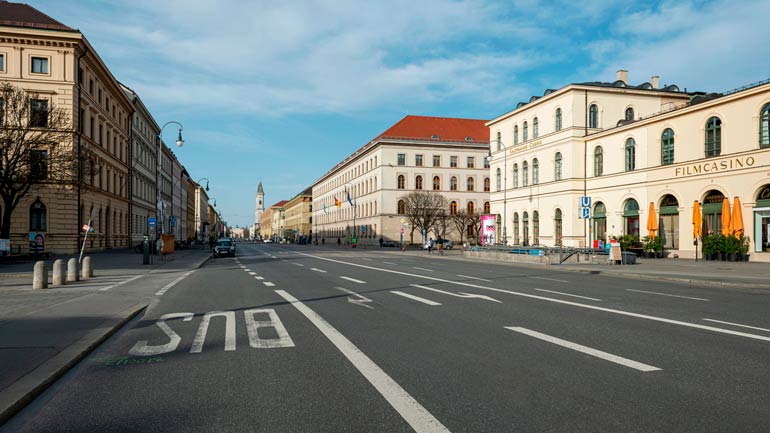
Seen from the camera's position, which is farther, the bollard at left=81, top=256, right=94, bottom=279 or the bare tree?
the bare tree

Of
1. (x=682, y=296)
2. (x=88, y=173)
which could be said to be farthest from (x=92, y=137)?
(x=682, y=296)

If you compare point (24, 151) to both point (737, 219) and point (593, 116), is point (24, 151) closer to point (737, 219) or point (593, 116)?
point (737, 219)

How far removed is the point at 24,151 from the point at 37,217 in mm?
11611

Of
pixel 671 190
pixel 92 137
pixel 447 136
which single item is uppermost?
pixel 447 136

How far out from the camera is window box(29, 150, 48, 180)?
111 ft

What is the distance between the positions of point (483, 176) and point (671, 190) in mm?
56579

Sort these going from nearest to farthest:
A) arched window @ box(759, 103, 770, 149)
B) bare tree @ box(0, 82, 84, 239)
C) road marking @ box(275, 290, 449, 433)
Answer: road marking @ box(275, 290, 449, 433)
bare tree @ box(0, 82, 84, 239)
arched window @ box(759, 103, 770, 149)

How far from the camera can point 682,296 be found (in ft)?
48.6

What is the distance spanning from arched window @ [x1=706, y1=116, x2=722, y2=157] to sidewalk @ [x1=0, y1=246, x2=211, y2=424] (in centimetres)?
3468

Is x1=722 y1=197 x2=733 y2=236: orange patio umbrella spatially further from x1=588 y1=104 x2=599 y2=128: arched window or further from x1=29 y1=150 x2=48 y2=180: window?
x1=29 y1=150 x2=48 y2=180: window

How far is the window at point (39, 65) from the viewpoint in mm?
42500

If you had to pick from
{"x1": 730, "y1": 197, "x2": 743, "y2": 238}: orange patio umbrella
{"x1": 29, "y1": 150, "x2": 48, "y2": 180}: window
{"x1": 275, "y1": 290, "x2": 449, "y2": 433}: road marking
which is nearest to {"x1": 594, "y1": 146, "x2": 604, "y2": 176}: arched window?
{"x1": 730, "y1": 197, "x2": 743, "y2": 238}: orange patio umbrella

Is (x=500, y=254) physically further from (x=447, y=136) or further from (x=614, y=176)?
(x=447, y=136)

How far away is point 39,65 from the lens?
140ft
